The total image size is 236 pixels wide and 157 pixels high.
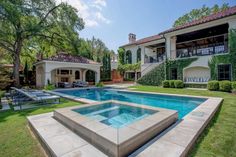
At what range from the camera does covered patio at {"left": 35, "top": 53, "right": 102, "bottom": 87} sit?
59.5ft

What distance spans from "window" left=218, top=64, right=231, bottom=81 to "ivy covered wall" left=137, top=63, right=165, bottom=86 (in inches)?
248

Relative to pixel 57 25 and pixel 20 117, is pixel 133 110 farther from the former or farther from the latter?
pixel 57 25

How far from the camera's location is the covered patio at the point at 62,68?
1812 centimetres

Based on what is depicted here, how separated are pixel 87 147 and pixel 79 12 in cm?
2151

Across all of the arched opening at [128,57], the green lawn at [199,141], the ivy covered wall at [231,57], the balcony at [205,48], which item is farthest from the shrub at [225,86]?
the arched opening at [128,57]

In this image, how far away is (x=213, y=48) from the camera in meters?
15.5

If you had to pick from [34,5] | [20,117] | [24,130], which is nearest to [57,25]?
[34,5]

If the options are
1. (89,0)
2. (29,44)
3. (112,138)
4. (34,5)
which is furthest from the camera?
(29,44)

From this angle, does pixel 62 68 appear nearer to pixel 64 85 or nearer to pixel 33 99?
pixel 64 85

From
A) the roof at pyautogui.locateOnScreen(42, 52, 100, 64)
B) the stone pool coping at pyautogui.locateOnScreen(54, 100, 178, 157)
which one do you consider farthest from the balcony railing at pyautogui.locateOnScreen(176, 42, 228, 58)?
the stone pool coping at pyautogui.locateOnScreen(54, 100, 178, 157)

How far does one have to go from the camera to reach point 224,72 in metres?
14.6

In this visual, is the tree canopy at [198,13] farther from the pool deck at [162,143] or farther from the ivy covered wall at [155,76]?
the pool deck at [162,143]

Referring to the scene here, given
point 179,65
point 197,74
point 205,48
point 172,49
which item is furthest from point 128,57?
point 205,48

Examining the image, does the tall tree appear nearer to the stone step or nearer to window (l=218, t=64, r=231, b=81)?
the stone step
